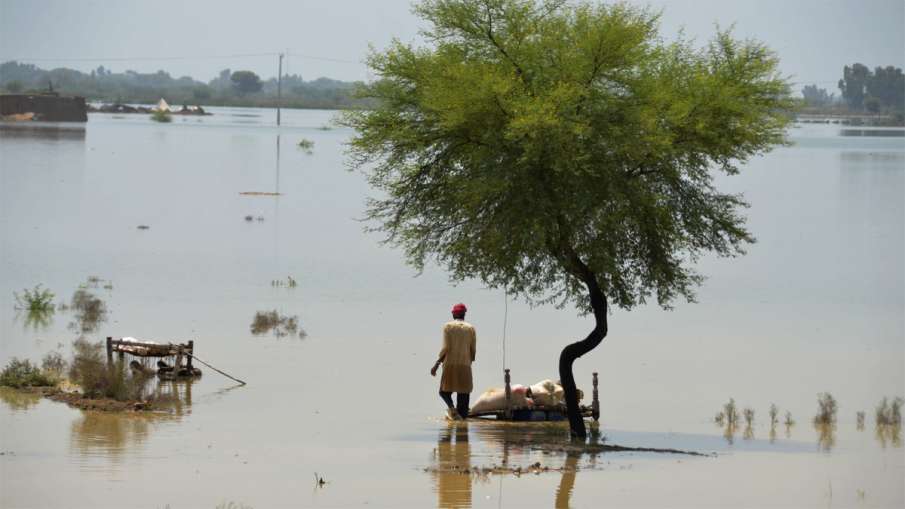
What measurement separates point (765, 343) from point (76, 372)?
675 inches

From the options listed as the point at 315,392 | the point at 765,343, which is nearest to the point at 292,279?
the point at 765,343

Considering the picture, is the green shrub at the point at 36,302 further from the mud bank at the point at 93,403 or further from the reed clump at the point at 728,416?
the reed clump at the point at 728,416

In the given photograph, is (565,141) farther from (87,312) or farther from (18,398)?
(87,312)

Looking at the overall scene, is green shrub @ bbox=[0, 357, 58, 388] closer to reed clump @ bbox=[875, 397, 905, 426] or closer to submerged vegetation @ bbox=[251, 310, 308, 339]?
submerged vegetation @ bbox=[251, 310, 308, 339]

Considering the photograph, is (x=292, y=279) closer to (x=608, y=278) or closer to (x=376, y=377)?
(x=376, y=377)

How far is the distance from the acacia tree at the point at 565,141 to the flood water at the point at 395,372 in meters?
2.52

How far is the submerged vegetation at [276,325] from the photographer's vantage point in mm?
31859

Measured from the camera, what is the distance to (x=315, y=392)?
24641mm

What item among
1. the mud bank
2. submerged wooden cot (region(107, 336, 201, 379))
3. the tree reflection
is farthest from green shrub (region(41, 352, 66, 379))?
the tree reflection

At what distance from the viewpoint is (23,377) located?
22.8 metres

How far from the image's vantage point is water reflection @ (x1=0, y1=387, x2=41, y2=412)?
21125 mm

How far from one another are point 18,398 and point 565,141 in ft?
27.8

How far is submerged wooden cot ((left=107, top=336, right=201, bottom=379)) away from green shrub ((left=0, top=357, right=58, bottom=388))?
972 mm

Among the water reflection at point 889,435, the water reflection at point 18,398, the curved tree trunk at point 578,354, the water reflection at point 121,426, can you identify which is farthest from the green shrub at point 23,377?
the water reflection at point 889,435
